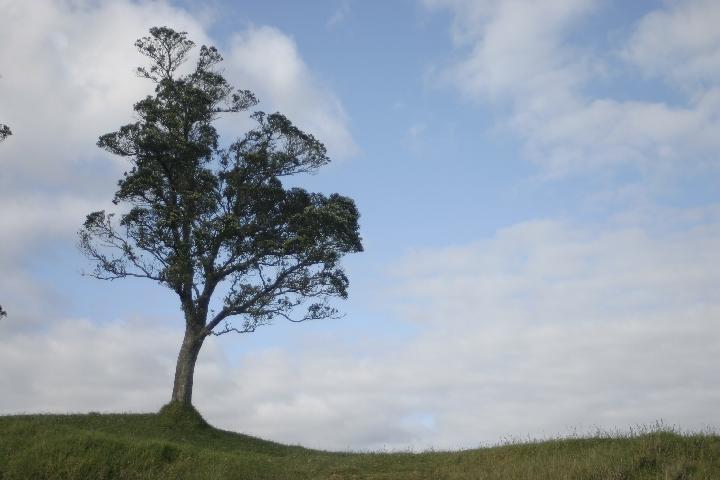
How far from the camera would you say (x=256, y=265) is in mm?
37875

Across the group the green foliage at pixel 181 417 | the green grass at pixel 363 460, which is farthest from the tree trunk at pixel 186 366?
the green grass at pixel 363 460

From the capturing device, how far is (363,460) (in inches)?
1024

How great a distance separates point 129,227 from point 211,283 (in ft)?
17.4

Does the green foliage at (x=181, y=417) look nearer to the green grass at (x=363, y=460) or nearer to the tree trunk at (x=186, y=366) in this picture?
the tree trunk at (x=186, y=366)

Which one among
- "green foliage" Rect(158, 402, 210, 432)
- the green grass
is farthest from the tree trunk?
the green grass

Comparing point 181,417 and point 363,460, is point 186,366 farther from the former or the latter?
point 363,460

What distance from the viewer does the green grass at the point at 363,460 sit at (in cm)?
1928

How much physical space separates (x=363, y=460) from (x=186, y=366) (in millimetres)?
13803

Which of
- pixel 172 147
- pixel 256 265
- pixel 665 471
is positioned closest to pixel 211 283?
pixel 256 265

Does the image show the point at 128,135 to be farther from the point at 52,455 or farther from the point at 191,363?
the point at 52,455

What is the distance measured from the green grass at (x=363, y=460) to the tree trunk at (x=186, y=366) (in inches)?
333

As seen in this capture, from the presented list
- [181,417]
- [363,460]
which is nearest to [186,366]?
[181,417]

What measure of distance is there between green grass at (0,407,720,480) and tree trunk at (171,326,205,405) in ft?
27.8

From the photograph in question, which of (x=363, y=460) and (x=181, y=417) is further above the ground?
(x=181, y=417)
